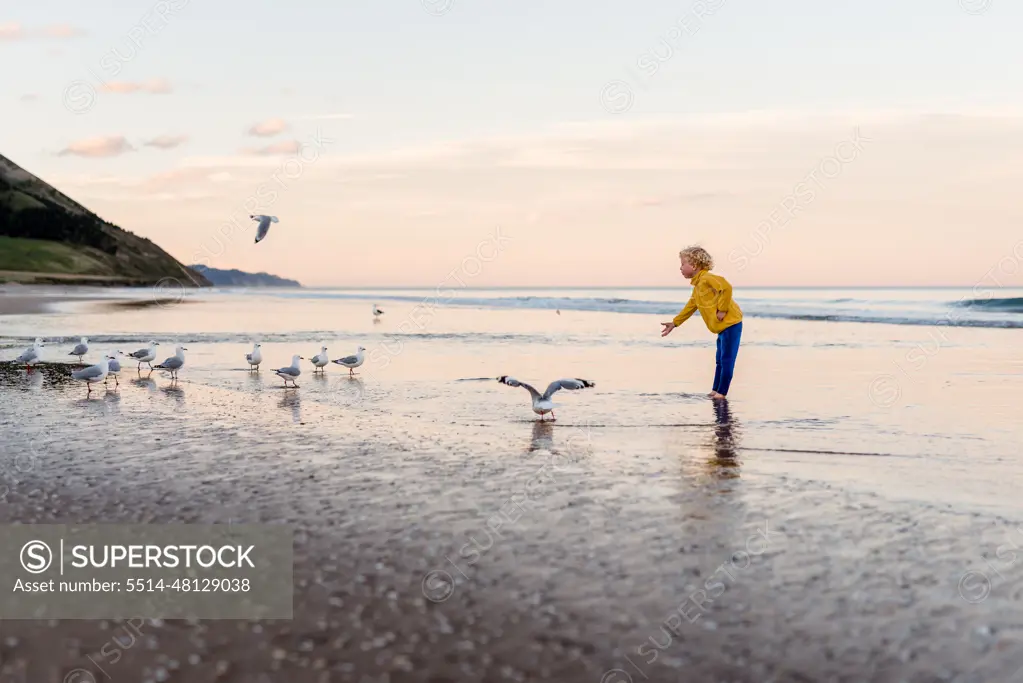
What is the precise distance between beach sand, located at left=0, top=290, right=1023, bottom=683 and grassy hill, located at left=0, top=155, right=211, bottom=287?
433 ft

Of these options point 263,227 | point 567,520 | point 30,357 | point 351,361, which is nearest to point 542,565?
point 567,520

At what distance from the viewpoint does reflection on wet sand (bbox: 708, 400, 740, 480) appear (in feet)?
28.9

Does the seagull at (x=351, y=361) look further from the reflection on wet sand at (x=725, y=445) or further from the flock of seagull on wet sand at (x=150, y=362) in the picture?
the reflection on wet sand at (x=725, y=445)

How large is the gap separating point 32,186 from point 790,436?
22044 cm

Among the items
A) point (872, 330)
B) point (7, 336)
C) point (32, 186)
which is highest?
point (32, 186)

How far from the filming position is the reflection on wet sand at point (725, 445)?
8.80 m

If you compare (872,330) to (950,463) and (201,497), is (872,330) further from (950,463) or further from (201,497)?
(201,497)

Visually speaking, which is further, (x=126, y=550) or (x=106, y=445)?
(x=106, y=445)

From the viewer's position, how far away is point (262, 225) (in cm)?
1978

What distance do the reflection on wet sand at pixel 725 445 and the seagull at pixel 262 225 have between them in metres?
10.6

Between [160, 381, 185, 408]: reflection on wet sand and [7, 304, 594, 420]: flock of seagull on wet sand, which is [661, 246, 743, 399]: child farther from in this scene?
[160, 381, 185, 408]: reflection on wet sand

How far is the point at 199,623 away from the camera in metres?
4.92

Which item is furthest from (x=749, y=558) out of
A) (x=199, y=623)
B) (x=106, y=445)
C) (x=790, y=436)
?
(x=106, y=445)

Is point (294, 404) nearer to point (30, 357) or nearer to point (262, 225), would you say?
point (262, 225)
